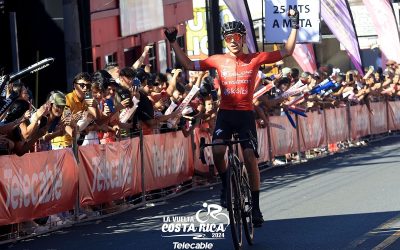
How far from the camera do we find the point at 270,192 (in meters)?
17.5

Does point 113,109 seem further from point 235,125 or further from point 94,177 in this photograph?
point 235,125

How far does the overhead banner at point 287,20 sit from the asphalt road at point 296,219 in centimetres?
614

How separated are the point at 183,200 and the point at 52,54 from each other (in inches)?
263

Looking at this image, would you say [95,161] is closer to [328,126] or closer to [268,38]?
[268,38]

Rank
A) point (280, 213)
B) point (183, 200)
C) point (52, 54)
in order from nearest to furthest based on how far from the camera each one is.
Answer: point (280, 213) → point (183, 200) → point (52, 54)

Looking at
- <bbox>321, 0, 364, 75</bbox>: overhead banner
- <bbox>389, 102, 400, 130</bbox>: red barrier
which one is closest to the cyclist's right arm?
<bbox>321, 0, 364, 75</bbox>: overhead banner

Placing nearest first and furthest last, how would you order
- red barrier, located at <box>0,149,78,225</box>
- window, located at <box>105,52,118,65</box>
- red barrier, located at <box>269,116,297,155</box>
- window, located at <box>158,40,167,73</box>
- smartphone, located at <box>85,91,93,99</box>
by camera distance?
red barrier, located at <box>0,149,78,225</box>
smartphone, located at <box>85,91,93,99</box>
red barrier, located at <box>269,116,297,155</box>
window, located at <box>105,52,118,65</box>
window, located at <box>158,40,167,73</box>

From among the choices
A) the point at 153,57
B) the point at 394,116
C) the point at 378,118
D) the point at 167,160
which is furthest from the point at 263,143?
the point at 394,116

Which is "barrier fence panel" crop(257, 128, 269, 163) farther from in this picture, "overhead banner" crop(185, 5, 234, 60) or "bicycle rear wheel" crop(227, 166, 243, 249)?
"overhead banner" crop(185, 5, 234, 60)

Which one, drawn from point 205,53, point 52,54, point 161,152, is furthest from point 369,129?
point 161,152

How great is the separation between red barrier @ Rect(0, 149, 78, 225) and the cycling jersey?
2.73 meters

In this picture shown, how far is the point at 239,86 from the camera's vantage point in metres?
11.9

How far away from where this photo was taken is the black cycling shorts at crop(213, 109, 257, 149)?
→ 464 inches

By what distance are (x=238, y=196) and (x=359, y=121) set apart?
68.9ft
